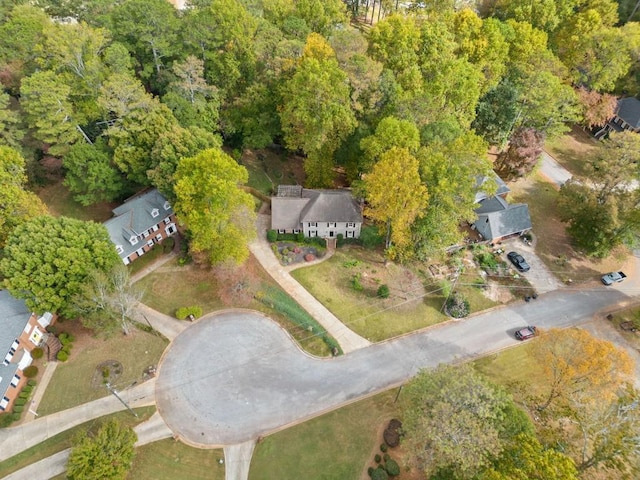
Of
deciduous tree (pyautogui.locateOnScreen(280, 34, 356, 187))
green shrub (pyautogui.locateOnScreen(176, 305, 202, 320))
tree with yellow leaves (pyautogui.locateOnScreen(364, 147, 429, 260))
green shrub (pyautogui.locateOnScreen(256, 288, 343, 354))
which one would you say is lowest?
green shrub (pyautogui.locateOnScreen(176, 305, 202, 320))

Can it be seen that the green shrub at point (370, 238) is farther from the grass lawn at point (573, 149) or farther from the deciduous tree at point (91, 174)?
the grass lawn at point (573, 149)

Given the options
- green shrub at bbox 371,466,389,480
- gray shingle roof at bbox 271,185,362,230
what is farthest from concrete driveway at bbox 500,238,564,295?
green shrub at bbox 371,466,389,480

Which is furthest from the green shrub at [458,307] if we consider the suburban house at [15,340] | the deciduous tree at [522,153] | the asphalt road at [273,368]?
the suburban house at [15,340]

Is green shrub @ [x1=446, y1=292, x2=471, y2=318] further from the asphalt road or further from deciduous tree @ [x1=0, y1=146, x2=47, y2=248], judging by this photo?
deciduous tree @ [x1=0, y1=146, x2=47, y2=248]

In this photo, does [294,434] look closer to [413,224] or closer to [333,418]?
[333,418]

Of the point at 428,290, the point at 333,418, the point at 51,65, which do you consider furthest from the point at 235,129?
the point at 333,418
